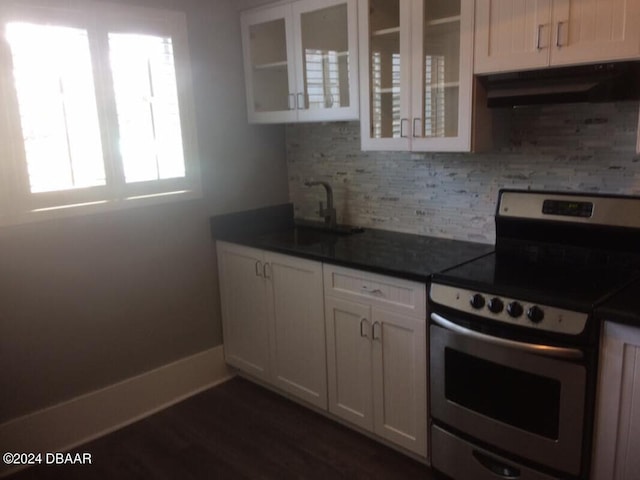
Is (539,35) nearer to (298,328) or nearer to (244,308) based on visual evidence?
(298,328)

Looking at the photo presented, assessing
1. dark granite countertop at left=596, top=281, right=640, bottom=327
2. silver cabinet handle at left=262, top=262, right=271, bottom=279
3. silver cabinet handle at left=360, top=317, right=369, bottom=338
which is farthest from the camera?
silver cabinet handle at left=262, top=262, right=271, bottom=279

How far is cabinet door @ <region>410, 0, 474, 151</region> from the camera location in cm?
220

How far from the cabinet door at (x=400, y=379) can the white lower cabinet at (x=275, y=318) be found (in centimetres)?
36

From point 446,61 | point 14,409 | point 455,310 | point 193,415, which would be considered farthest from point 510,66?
point 14,409

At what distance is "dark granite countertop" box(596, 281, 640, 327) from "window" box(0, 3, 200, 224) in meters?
2.18

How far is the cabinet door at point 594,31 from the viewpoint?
Answer: 1780 mm

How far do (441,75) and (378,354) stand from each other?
49.4 inches

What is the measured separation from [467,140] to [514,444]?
3.95 feet

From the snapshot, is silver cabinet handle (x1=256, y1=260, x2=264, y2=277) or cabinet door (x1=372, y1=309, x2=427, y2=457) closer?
cabinet door (x1=372, y1=309, x2=427, y2=457)

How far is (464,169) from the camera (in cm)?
264

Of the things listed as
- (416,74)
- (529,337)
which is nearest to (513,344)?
(529,337)

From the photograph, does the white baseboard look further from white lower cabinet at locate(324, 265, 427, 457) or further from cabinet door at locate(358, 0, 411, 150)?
cabinet door at locate(358, 0, 411, 150)

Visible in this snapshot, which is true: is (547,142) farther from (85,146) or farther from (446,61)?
(85,146)

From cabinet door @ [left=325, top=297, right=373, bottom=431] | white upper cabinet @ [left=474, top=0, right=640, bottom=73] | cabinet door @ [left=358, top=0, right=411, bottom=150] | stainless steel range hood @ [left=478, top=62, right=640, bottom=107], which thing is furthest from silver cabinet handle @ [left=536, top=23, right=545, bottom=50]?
cabinet door @ [left=325, top=297, right=373, bottom=431]
